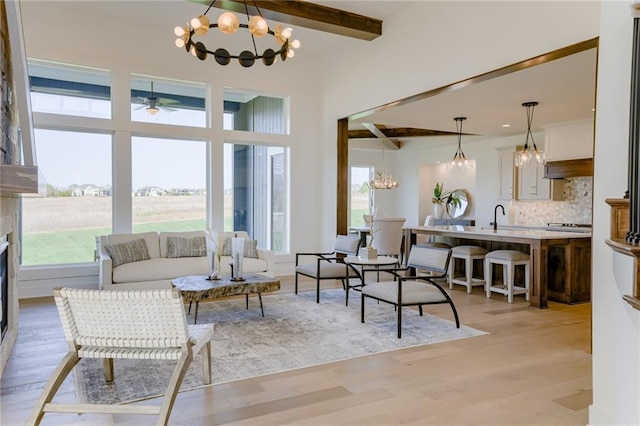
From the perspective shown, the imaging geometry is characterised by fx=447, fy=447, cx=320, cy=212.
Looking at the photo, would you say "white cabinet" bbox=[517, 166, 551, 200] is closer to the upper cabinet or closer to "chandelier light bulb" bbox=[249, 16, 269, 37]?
the upper cabinet

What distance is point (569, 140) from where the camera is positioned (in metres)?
7.79

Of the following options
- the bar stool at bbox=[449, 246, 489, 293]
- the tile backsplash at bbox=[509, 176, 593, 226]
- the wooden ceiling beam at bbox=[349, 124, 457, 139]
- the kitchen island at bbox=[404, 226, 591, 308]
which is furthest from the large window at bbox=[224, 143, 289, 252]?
the tile backsplash at bbox=[509, 176, 593, 226]

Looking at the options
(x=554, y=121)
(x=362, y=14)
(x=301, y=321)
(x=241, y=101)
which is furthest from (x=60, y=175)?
(x=554, y=121)

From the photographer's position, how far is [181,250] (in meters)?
6.12

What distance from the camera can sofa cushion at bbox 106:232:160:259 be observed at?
5821 millimetres

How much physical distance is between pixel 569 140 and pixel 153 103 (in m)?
6.94

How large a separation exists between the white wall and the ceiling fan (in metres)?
5.91

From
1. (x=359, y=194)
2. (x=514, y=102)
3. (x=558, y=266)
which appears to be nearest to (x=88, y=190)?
(x=514, y=102)

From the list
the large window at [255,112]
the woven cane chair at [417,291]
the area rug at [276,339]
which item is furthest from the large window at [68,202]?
the woven cane chair at [417,291]

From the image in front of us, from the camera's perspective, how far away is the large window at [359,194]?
12453 millimetres

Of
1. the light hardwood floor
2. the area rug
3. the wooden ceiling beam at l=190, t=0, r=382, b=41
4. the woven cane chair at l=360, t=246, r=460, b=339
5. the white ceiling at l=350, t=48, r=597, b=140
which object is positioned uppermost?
the wooden ceiling beam at l=190, t=0, r=382, b=41

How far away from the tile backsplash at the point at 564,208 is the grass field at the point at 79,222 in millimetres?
6460

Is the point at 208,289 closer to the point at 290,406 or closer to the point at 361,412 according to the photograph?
the point at 290,406

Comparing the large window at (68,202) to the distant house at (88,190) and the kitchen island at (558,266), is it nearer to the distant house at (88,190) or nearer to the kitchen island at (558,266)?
the distant house at (88,190)
